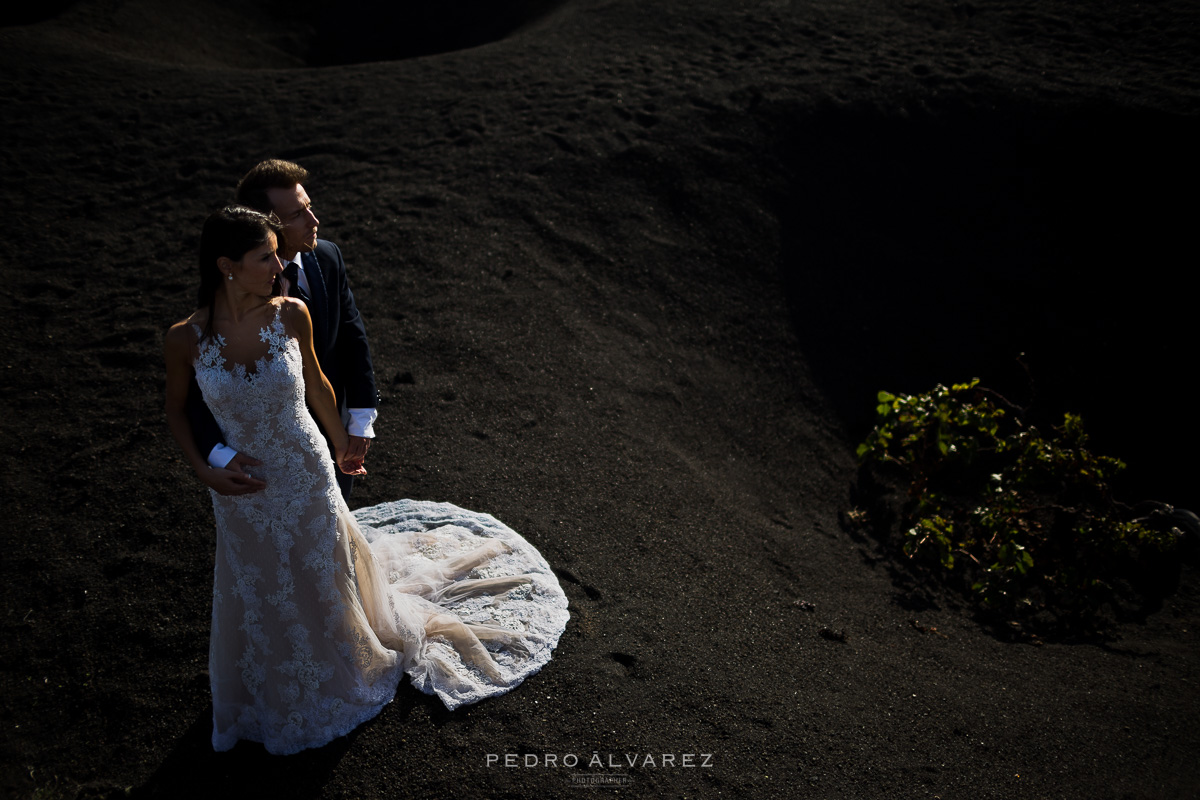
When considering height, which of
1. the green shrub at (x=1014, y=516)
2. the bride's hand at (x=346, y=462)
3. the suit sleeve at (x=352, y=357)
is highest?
the suit sleeve at (x=352, y=357)

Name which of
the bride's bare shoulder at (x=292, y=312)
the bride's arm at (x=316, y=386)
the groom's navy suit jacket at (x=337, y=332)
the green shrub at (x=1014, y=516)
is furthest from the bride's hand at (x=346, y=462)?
the green shrub at (x=1014, y=516)

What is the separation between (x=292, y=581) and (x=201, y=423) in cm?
62

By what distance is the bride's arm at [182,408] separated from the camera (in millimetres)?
2268

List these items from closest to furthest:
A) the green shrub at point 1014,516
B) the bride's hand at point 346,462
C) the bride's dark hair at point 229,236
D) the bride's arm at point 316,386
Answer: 1. the bride's dark hair at point 229,236
2. the bride's arm at point 316,386
3. the bride's hand at point 346,462
4. the green shrub at point 1014,516

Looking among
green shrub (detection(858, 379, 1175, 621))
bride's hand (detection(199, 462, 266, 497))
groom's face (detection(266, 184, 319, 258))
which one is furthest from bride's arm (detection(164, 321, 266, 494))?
green shrub (detection(858, 379, 1175, 621))

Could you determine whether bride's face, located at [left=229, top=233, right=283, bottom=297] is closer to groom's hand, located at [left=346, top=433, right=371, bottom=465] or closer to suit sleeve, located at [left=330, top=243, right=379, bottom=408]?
suit sleeve, located at [left=330, top=243, right=379, bottom=408]

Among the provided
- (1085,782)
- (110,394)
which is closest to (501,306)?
(110,394)

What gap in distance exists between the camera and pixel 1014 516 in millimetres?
4484

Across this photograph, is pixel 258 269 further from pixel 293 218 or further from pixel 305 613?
pixel 305 613

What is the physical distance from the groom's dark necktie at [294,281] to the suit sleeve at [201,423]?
44 cm

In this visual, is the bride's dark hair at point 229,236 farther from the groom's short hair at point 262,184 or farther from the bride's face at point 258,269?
the groom's short hair at point 262,184

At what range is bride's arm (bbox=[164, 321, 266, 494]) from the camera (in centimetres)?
227

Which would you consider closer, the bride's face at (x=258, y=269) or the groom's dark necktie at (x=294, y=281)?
the bride's face at (x=258, y=269)

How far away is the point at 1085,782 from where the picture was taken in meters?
2.77
